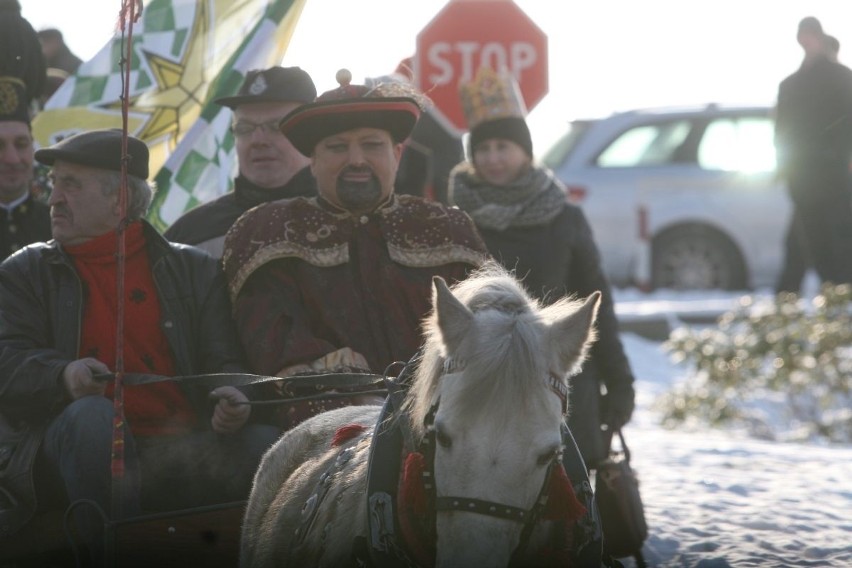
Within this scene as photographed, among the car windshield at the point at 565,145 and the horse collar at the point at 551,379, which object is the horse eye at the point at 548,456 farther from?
the car windshield at the point at 565,145

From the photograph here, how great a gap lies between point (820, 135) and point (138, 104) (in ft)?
23.0

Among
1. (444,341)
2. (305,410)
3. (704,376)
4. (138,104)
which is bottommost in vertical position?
(704,376)

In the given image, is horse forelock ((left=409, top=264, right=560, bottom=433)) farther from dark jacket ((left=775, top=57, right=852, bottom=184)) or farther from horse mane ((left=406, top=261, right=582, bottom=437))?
dark jacket ((left=775, top=57, right=852, bottom=184))

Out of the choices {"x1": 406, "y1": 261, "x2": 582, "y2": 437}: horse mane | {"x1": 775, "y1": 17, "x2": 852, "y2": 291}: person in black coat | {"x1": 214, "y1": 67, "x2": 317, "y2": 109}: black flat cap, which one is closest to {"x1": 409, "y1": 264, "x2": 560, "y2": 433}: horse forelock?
{"x1": 406, "y1": 261, "x2": 582, "y2": 437}: horse mane

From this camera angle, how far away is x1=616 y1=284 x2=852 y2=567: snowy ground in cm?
786

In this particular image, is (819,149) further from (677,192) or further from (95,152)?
(95,152)

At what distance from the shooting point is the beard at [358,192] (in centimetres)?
641

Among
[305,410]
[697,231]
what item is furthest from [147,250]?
[697,231]

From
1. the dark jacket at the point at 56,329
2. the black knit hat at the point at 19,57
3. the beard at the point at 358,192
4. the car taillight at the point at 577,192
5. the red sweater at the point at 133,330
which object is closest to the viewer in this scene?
the dark jacket at the point at 56,329

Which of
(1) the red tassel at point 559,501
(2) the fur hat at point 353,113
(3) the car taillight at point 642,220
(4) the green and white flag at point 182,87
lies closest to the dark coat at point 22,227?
(4) the green and white flag at point 182,87

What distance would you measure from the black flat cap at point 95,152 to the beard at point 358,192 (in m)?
0.70

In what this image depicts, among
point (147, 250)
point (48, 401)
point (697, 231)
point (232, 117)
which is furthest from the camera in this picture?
point (697, 231)

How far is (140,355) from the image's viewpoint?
246 inches

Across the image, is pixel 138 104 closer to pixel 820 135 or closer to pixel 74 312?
pixel 74 312
